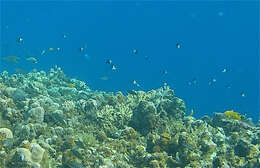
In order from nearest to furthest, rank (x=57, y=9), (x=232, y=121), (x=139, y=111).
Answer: (x=139, y=111)
(x=232, y=121)
(x=57, y=9)

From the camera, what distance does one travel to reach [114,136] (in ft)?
30.2

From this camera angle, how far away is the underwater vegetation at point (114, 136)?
718 cm

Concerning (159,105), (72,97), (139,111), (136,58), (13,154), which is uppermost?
(136,58)

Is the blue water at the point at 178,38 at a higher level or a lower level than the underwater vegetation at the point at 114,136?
higher

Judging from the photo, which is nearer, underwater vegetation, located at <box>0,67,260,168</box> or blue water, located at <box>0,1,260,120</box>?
underwater vegetation, located at <box>0,67,260,168</box>

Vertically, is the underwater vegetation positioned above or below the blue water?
below

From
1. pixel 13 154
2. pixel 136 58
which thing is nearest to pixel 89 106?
pixel 13 154

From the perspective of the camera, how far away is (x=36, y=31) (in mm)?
144875

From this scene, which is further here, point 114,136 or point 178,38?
point 178,38

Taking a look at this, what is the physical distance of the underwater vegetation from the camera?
7176 millimetres

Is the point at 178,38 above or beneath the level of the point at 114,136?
above

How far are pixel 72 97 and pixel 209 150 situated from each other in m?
6.22

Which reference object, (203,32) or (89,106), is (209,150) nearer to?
(89,106)

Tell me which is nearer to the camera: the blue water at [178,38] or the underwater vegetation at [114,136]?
the underwater vegetation at [114,136]
